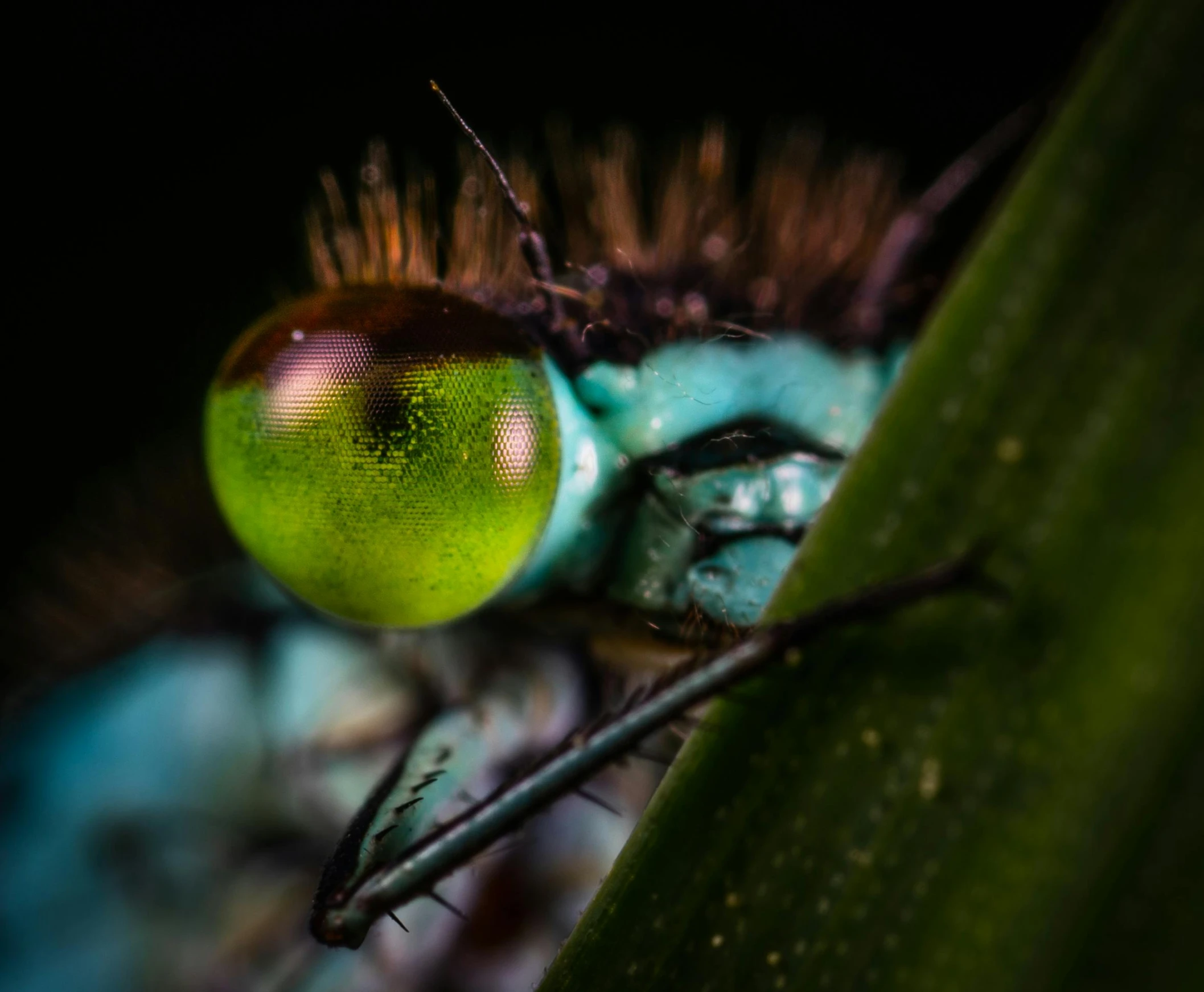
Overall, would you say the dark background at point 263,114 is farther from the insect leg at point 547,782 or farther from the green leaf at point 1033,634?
the green leaf at point 1033,634

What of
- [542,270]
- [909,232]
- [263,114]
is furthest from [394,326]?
[263,114]

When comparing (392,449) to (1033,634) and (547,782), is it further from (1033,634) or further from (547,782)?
(1033,634)

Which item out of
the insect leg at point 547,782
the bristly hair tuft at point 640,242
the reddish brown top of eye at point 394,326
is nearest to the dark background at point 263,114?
the bristly hair tuft at point 640,242

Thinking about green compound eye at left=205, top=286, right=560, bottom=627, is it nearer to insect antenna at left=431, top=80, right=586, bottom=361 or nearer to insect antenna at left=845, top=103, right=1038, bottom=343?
insect antenna at left=431, top=80, right=586, bottom=361

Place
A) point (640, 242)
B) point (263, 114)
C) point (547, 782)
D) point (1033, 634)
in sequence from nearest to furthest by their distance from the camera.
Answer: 1. point (1033, 634)
2. point (547, 782)
3. point (640, 242)
4. point (263, 114)

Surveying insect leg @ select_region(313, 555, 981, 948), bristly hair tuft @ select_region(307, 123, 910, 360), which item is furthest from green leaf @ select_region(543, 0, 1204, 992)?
bristly hair tuft @ select_region(307, 123, 910, 360)

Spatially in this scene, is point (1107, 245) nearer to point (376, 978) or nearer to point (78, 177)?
point (376, 978)
